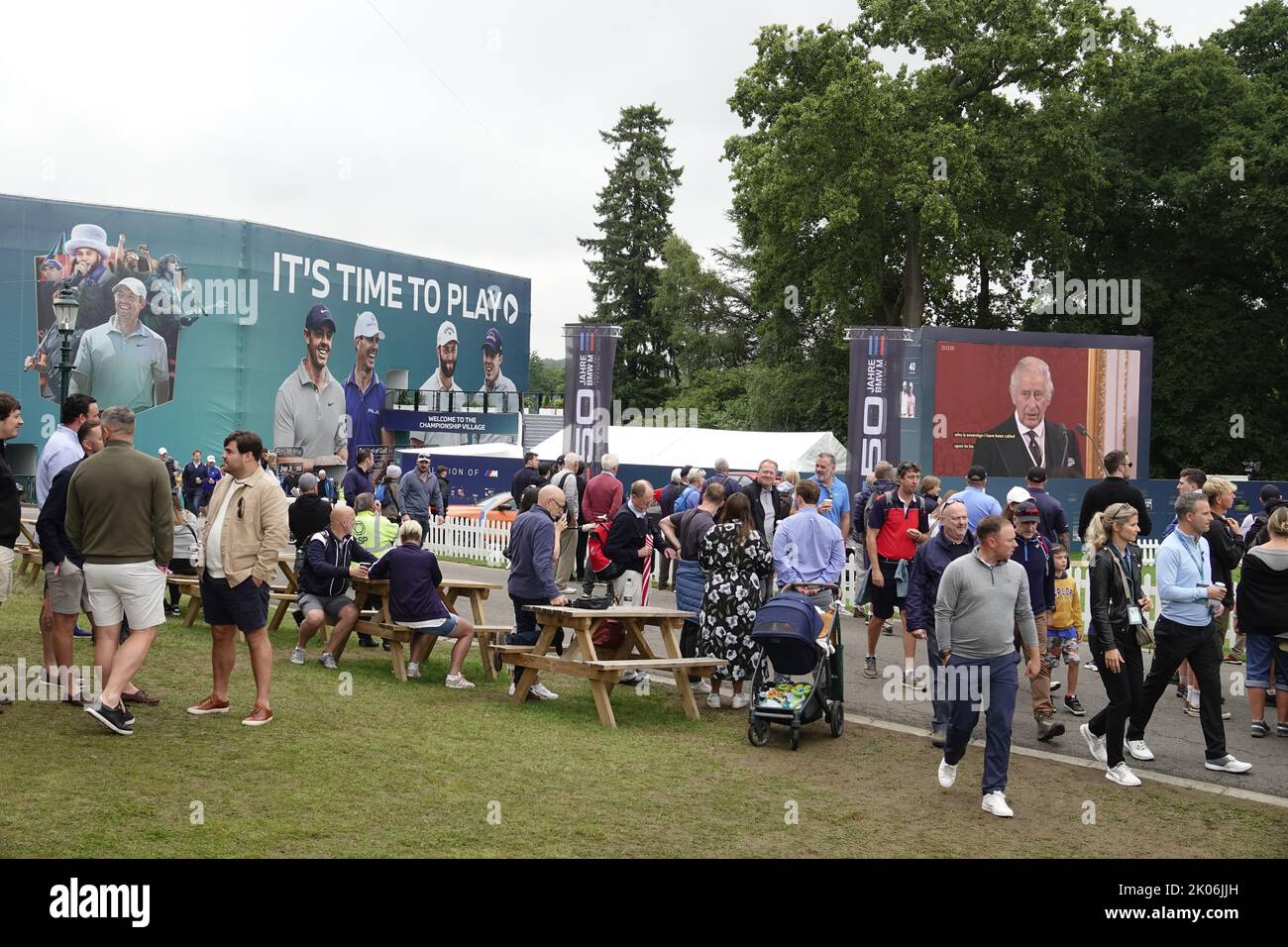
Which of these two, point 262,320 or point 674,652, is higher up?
point 262,320

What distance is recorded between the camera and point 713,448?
91.8 ft

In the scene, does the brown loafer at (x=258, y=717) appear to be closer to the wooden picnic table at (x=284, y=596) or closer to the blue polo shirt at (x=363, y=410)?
the wooden picnic table at (x=284, y=596)

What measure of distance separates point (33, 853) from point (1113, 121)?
42.4m

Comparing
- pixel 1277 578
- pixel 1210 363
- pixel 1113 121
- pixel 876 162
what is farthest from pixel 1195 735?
pixel 1113 121

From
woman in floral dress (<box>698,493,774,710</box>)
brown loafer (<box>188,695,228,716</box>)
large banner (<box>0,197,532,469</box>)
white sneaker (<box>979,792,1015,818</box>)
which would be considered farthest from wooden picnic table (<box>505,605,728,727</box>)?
large banner (<box>0,197,532,469</box>)

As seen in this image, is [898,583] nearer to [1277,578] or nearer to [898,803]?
[1277,578]

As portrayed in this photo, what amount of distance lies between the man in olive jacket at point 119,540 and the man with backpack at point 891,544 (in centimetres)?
623

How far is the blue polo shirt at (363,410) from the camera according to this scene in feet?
136

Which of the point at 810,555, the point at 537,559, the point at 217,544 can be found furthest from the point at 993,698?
the point at 217,544

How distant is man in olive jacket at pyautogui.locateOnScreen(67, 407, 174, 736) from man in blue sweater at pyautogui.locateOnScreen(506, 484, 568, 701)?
312cm

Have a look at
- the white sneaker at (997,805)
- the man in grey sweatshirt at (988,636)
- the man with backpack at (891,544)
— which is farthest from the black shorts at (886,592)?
the white sneaker at (997,805)

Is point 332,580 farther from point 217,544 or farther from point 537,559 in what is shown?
point 217,544

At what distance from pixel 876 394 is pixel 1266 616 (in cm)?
1197

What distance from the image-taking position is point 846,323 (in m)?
42.6
